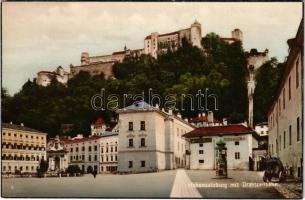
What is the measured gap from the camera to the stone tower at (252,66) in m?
11.5

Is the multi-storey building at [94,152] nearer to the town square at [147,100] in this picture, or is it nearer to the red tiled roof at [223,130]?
the town square at [147,100]

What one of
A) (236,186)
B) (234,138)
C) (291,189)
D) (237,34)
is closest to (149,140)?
(234,138)

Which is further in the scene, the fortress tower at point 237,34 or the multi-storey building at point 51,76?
the multi-storey building at point 51,76

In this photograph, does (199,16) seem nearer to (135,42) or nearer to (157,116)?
(135,42)

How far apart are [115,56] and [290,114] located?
3.42m

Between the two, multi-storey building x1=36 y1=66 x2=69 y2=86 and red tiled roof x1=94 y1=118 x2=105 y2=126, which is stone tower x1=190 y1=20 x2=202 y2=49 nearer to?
red tiled roof x1=94 y1=118 x2=105 y2=126

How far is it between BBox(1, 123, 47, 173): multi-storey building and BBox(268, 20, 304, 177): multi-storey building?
4.38 metres

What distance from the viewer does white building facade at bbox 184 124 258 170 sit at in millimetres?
11625

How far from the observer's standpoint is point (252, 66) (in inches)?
461

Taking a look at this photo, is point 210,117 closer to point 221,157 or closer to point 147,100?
point 221,157

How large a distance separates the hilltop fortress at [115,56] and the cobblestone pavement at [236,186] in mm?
2454

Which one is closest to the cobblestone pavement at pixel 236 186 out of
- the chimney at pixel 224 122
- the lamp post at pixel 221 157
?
the lamp post at pixel 221 157

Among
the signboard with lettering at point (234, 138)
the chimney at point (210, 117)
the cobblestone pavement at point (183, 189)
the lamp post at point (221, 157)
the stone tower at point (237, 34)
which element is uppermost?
the stone tower at point (237, 34)

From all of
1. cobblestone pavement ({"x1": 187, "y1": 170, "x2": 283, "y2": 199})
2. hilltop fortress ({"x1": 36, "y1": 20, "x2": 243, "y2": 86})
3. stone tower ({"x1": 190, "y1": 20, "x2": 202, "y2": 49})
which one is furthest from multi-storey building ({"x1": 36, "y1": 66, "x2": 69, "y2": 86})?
cobblestone pavement ({"x1": 187, "y1": 170, "x2": 283, "y2": 199})
